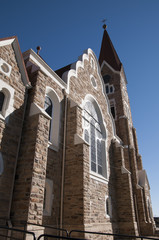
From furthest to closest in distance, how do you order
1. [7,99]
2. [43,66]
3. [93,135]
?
[93,135] → [43,66] → [7,99]

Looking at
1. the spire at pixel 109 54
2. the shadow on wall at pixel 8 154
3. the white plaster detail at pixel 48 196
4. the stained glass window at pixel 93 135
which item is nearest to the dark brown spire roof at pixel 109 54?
the spire at pixel 109 54

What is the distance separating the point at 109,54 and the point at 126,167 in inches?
782

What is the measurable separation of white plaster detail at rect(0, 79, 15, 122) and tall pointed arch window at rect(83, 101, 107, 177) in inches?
248

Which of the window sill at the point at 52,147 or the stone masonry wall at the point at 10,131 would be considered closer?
the stone masonry wall at the point at 10,131

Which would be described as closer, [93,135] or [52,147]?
[52,147]

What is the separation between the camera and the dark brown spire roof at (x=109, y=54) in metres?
29.3

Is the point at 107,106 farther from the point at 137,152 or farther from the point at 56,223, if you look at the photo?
the point at 56,223

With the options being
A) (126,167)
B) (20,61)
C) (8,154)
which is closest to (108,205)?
(126,167)

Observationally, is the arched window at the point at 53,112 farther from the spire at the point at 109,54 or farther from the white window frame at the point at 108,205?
the spire at the point at 109,54

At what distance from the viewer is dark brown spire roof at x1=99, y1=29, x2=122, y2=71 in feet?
96.2

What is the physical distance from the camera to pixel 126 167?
63.7 feet

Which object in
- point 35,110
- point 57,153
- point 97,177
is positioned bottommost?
point 97,177

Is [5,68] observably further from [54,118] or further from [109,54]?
[109,54]

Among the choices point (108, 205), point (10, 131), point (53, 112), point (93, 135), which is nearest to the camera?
point (10, 131)
